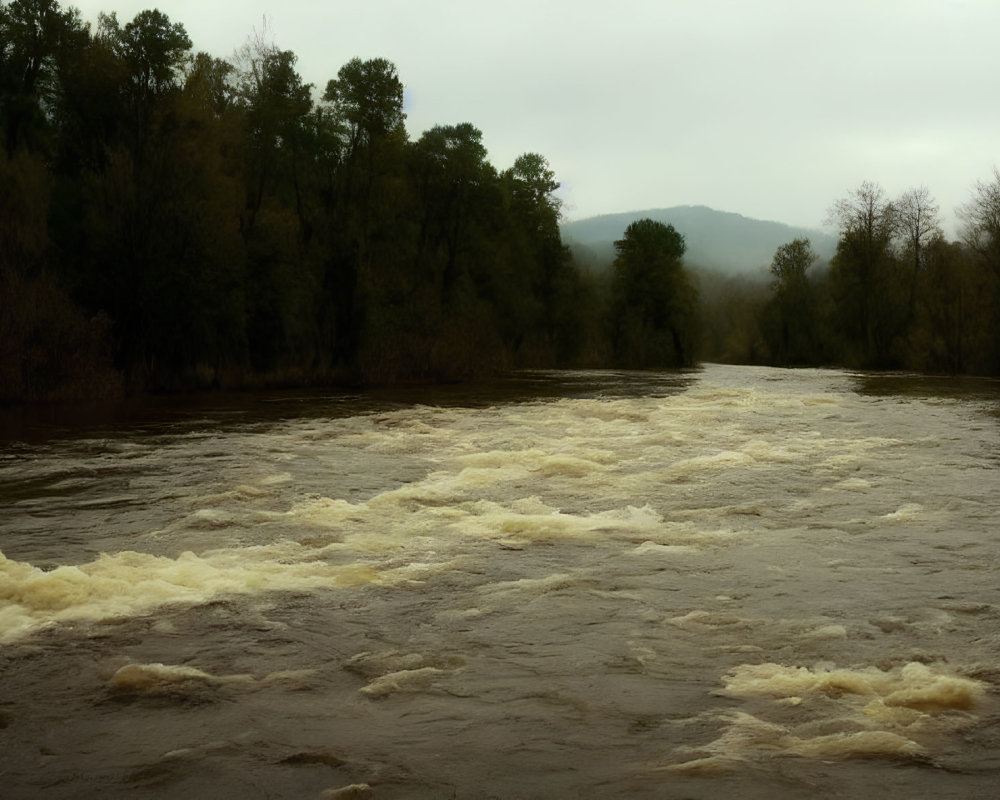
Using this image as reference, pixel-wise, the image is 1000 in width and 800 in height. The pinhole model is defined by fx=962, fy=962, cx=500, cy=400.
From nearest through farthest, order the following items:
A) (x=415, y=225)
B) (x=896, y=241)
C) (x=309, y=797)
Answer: (x=309, y=797)
(x=415, y=225)
(x=896, y=241)

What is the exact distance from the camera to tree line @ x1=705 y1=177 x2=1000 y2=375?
52.7 metres

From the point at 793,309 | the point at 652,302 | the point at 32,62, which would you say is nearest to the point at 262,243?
the point at 32,62

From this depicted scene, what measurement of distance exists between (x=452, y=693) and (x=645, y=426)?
17719 millimetres

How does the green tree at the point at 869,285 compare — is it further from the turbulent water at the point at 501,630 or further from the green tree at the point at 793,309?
the turbulent water at the point at 501,630

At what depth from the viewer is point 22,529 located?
10.9m

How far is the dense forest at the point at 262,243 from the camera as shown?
33.3 m

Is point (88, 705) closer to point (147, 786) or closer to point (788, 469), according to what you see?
point (147, 786)

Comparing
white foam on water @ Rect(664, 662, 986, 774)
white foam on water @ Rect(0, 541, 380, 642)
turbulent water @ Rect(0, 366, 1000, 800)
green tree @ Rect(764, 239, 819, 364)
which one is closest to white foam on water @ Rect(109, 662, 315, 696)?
turbulent water @ Rect(0, 366, 1000, 800)

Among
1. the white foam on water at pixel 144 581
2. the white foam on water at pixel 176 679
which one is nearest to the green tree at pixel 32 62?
the white foam on water at pixel 144 581

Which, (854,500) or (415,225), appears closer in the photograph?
(854,500)

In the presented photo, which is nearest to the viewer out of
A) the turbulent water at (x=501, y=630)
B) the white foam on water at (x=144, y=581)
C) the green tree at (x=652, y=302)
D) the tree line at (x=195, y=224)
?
the turbulent water at (x=501, y=630)

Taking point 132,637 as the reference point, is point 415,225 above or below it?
above

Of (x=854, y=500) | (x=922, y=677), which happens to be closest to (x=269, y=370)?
(x=854, y=500)

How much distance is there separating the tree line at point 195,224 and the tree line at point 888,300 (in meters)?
25.9
